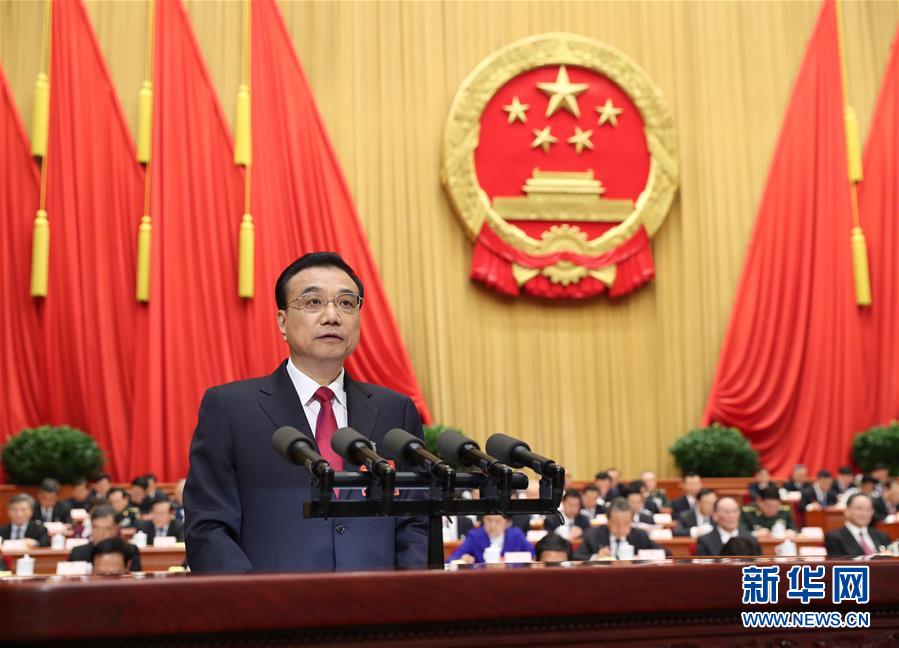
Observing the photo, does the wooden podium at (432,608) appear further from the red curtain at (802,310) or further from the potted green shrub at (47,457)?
the red curtain at (802,310)

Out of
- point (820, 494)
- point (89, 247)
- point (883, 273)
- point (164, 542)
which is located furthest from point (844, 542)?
point (89, 247)

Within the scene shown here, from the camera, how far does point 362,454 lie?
4.80ft

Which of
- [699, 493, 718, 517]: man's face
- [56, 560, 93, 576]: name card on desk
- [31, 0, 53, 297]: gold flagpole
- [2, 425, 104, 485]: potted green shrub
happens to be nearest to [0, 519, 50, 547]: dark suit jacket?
[2, 425, 104, 485]: potted green shrub

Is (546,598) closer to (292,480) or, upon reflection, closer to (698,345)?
(292,480)

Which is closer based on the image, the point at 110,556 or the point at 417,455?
the point at 417,455

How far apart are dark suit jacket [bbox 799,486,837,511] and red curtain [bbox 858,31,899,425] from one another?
6.44 ft

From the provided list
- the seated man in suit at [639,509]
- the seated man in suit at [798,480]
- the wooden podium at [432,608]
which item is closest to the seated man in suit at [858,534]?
the seated man in suit at [639,509]

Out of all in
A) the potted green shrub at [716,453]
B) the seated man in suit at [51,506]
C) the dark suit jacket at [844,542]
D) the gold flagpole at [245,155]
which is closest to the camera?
the dark suit jacket at [844,542]

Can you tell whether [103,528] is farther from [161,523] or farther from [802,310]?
[802,310]

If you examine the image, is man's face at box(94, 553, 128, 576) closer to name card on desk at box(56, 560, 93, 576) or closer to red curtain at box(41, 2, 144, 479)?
name card on desk at box(56, 560, 93, 576)

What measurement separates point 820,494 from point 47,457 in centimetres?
717

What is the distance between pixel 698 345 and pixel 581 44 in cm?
356

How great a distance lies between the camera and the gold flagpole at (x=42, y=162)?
9.88 m

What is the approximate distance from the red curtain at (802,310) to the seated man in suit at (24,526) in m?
6.90
